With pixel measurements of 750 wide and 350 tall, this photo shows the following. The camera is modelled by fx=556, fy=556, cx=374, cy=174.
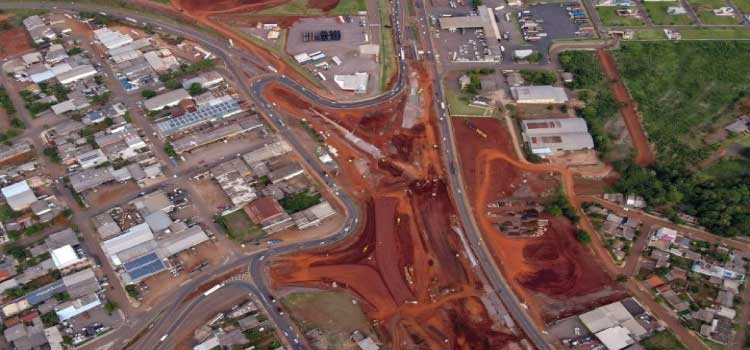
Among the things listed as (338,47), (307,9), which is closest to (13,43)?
(307,9)

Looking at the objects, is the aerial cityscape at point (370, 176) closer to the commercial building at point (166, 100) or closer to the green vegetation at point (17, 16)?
the commercial building at point (166, 100)

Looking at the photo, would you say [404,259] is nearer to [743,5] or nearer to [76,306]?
[76,306]

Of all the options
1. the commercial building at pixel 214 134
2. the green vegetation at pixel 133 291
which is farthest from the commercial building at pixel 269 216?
the green vegetation at pixel 133 291

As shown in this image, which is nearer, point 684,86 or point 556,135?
point 556,135

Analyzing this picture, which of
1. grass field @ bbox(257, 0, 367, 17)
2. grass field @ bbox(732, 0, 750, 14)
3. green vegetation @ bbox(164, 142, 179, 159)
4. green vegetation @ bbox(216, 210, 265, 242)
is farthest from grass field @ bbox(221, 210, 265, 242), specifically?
grass field @ bbox(732, 0, 750, 14)

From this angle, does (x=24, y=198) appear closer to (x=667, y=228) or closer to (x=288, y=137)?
(x=288, y=137)

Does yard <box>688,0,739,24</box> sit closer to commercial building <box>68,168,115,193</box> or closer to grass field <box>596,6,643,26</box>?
grass field <box>596,6,643,26</box>
